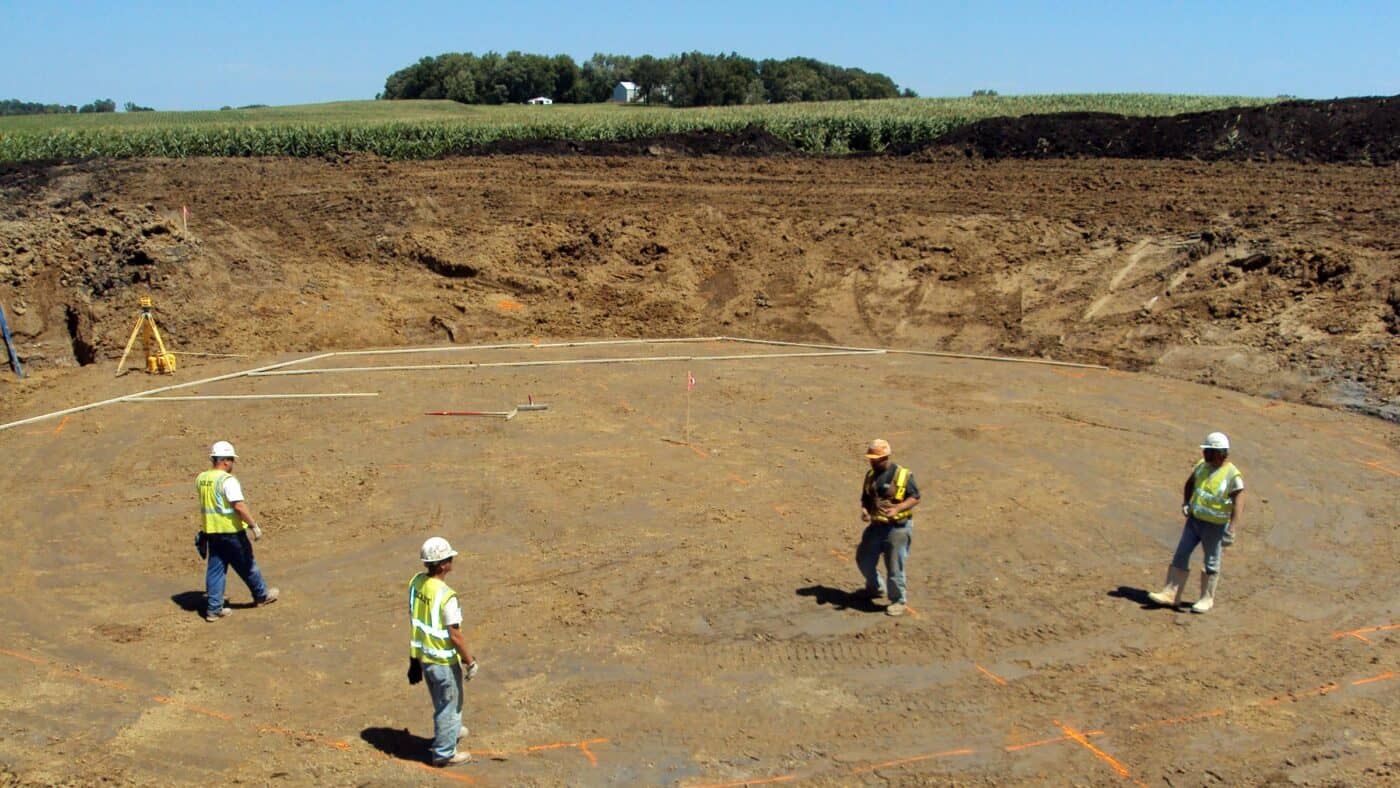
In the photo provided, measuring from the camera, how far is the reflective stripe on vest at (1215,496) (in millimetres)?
10430

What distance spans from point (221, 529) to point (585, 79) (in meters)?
98.8

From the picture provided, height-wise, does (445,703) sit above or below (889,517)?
below

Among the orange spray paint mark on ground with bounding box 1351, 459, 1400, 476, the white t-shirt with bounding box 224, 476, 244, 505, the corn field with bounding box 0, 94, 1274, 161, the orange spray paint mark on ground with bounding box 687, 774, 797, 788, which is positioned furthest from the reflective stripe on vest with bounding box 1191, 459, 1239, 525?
the corn field with bounding box 0, 94, 1274, 161

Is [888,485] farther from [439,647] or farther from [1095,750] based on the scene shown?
[439,647]

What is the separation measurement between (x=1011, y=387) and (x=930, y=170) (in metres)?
13.0

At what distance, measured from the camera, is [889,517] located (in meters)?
10.5

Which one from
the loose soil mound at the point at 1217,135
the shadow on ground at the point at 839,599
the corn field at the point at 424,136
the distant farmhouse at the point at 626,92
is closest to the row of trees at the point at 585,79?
the distant farmhouse at the point at 626,92

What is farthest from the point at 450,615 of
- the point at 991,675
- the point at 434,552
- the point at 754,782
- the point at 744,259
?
the point at 744,259

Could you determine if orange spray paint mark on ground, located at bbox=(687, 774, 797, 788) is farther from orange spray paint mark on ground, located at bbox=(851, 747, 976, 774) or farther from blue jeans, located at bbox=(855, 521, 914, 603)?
blue jeans, located at bbox=(855, 521, 914, 603)

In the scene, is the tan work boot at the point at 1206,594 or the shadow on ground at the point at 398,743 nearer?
the shadow on ground at the point at 398,743

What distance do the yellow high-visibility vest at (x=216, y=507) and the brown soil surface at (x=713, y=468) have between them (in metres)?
1.00

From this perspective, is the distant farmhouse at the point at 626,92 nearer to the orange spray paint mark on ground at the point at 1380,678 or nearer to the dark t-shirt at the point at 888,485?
the dark t-shirt at the point at 888,485

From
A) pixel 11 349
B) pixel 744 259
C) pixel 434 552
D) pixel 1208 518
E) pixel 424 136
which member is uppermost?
pixel 424 136

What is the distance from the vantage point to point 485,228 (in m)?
27.8
